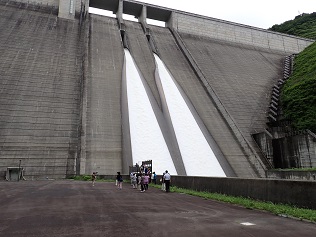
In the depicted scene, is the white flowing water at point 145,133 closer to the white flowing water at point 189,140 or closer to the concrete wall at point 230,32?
the white flowing water at point 189,140

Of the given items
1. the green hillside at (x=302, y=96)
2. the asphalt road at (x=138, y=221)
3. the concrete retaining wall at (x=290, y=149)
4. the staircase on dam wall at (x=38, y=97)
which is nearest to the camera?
the asphalt road at (x=138, y=221)

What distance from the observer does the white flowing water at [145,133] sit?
19.0m

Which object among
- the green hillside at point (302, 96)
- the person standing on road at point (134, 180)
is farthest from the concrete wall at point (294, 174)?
the person standing on road at point (134, 180)

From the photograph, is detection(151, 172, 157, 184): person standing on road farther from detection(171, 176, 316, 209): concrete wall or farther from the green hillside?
the green hillside

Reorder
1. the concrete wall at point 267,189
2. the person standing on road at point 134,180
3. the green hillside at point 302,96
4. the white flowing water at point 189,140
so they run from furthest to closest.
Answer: the green hillside at point 302,96 → the white flowing water at point 189,140 → the person standing on road at point 134,180 → the concrete wall at point 267,189

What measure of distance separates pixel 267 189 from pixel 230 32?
38036mm

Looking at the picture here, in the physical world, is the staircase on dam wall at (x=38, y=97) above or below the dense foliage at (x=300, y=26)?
below

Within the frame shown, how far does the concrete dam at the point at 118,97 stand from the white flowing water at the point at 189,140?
88 millimetres

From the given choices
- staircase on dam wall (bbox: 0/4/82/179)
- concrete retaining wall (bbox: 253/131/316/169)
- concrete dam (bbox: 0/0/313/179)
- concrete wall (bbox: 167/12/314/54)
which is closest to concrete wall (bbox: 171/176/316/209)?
concrete dam (bbox: 0/0/313/179)

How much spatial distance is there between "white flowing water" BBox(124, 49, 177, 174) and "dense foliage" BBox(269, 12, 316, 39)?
166 feet

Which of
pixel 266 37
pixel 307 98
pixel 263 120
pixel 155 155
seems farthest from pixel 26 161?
pixel 266 37

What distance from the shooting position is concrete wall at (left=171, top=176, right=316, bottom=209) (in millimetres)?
7668

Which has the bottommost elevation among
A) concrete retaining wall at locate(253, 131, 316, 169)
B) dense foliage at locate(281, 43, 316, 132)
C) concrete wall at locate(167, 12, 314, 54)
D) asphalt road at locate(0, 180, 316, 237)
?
asphalt road at locate(0, 180, 316, 237)

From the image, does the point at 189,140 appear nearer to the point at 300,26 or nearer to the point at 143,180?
the point at 143,180
